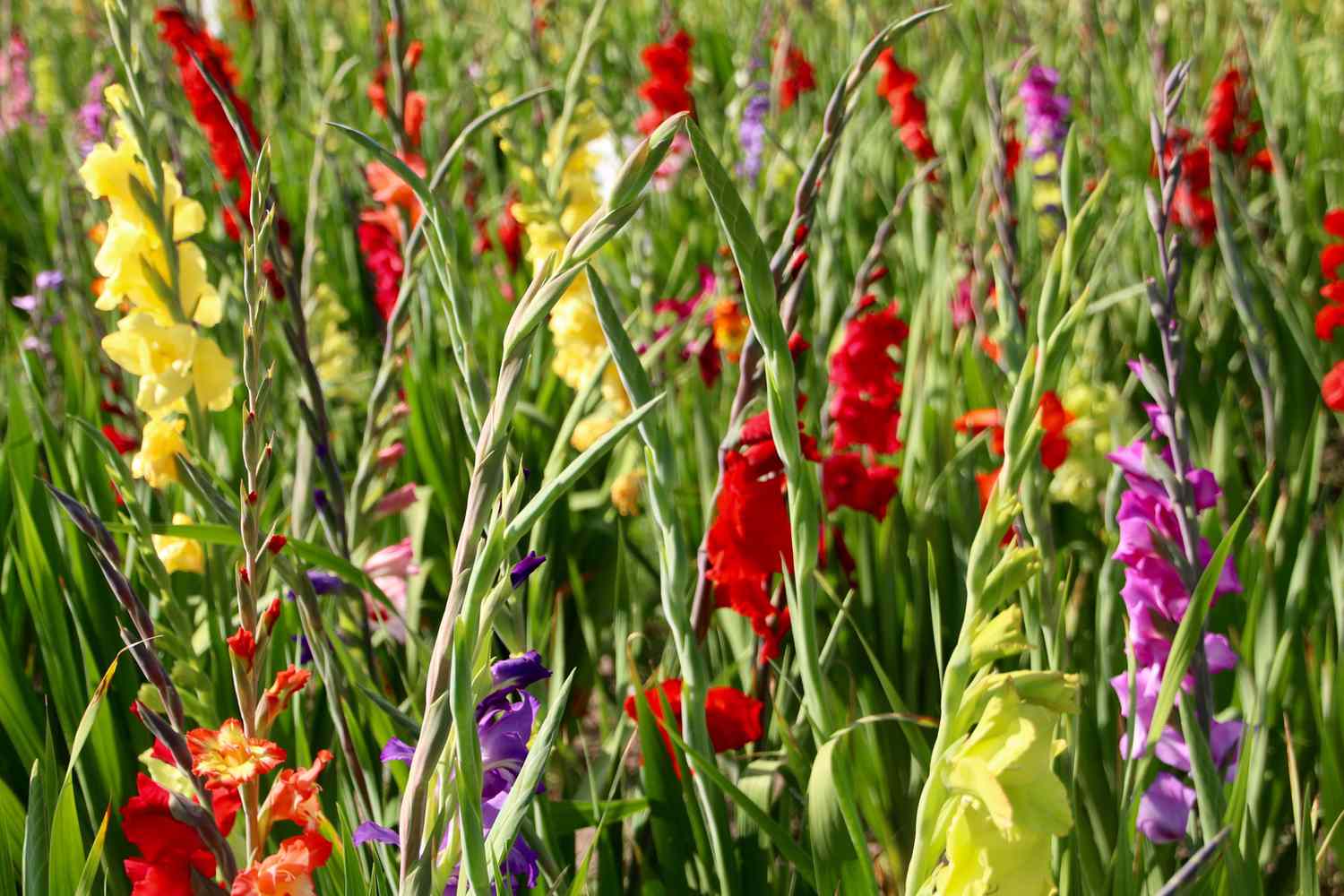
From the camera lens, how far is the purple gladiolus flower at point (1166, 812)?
0.88 metres

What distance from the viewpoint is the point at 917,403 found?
1687 millimetres

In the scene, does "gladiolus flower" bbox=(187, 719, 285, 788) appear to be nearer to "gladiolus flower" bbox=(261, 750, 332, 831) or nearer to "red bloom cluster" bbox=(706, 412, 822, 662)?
"gladiolus flower" bbox=(261, 750, 332, 831)

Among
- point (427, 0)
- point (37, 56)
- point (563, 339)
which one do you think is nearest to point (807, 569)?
point (563, 339)

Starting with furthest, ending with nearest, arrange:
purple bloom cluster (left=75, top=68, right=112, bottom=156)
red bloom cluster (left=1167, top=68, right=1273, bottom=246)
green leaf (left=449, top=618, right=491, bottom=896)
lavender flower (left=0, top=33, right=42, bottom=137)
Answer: lavender flower (left=0, top=33, right=42, bottom=137) → red bloom cluster (left=1167, top=68, right=1273, bottom=246) → purple bloom cluster (left=75, top=68, right=112, bottom=156) → green leaf (left=449, top=618, right=491, bottom=896)

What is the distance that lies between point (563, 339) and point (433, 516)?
1.10 feet

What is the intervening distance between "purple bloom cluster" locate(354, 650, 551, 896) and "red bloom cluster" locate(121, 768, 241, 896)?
82 mm


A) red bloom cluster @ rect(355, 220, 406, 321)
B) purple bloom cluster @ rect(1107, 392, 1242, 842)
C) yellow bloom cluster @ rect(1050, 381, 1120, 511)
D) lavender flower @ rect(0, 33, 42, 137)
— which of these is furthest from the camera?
lavender flower @ rect(0, 33, 42, 137)

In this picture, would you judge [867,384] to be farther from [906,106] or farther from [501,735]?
[906,106]

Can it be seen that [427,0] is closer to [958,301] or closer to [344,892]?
[958,301]

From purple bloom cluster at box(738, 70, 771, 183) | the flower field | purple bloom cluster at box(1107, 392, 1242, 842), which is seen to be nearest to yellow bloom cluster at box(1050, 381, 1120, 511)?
the flower field

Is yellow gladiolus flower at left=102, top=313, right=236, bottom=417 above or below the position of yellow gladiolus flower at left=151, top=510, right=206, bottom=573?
above

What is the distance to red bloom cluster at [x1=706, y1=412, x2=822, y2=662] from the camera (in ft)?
3.05

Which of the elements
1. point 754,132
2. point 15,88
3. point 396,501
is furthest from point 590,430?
point 15,88

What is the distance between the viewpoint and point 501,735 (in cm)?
64
